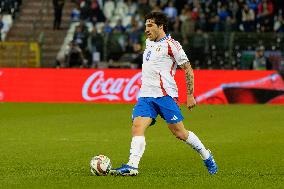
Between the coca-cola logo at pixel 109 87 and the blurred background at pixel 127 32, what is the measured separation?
196 centimetres

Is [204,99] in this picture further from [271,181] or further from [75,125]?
[271,181]

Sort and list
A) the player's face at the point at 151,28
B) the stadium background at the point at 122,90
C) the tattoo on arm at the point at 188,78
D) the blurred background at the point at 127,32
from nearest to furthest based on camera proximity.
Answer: the player's face at the point at 151,28 → the tattoo on arm at the point at 188,78 → the stadium background at the point at 122,90 → the blurred background at the point at 127,32

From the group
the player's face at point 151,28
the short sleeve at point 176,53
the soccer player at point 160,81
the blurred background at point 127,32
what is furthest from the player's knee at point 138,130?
the blurred background at point 127,32

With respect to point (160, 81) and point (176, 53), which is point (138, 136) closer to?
point (160, 81)

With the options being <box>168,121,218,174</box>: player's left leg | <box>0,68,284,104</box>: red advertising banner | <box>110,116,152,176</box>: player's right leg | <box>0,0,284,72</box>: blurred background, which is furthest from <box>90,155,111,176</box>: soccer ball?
<box>0,0,284,72</box>: blurred background

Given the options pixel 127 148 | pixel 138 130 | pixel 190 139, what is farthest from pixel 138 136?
pixel 127 148

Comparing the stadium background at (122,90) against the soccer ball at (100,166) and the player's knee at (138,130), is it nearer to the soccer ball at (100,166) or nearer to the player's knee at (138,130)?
the soccer ball at (100,166)

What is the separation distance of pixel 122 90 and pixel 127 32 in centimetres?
457

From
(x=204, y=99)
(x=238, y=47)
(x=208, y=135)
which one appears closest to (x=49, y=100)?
(x=204, y=99)

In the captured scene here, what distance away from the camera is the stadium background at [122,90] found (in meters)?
12.9

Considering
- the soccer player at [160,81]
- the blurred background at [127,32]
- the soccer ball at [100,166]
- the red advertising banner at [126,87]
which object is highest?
the soccer player at [160,81]

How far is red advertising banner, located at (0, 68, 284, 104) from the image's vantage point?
3003cm

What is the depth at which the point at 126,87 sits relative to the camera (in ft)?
98.9

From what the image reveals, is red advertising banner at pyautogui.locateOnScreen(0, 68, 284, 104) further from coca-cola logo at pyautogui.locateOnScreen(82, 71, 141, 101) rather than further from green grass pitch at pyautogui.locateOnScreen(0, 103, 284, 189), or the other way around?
green grass pitch at pyautogui.locateOnScreen(0, 103, 284, 189)
